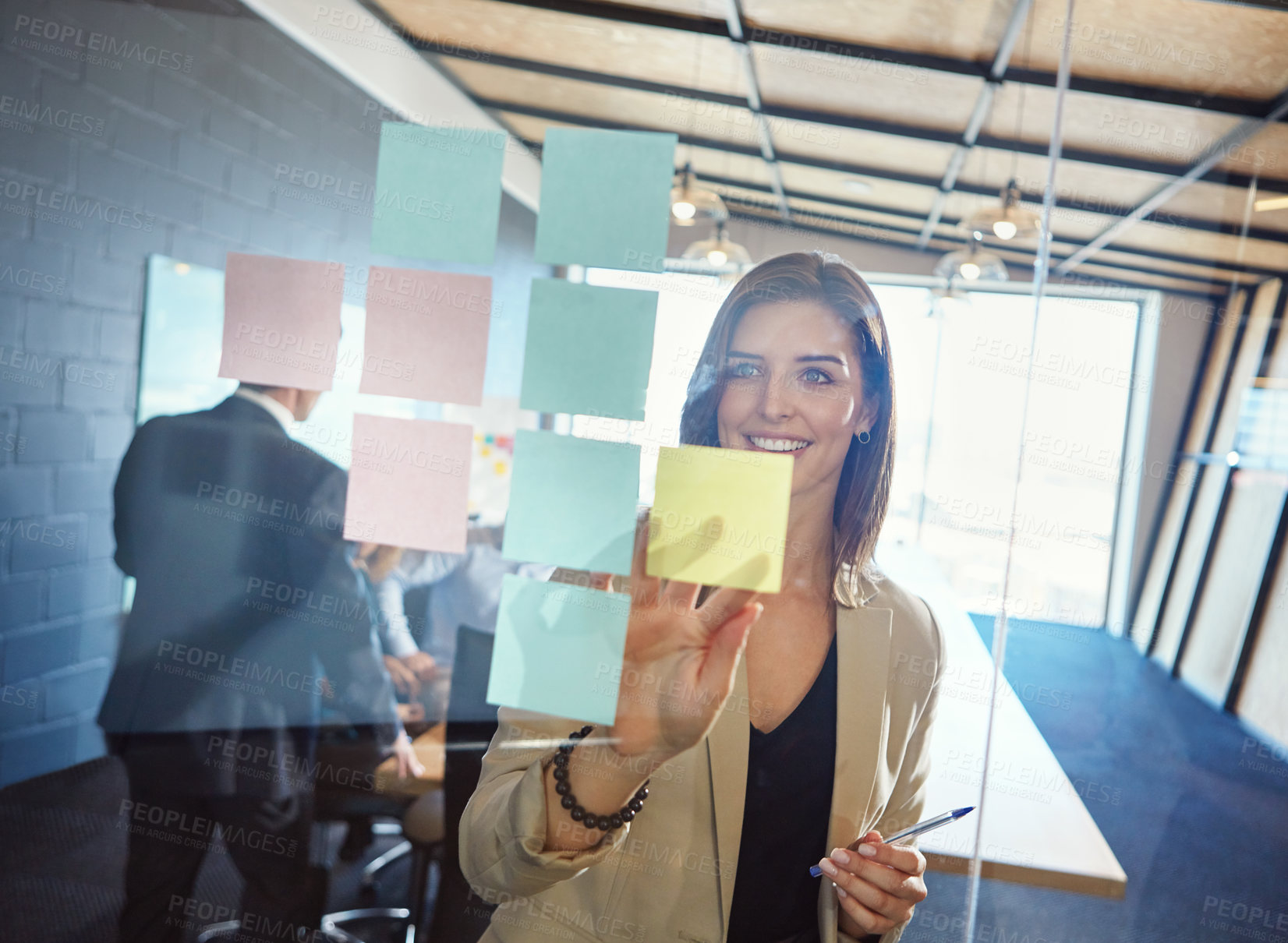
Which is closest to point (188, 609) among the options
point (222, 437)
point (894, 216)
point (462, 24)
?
point (222, 437)

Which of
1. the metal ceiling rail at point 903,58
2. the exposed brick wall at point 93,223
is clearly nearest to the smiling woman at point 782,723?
the metal ceiling rail at point 903,58

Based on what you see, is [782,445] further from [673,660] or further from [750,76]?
[750,76]

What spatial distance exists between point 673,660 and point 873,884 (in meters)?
0.42

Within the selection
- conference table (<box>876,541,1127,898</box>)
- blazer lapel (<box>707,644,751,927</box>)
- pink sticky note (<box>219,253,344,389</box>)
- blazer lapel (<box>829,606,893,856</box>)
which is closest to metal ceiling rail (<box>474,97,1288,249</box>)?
pink sticky note (<box>219,253,344,389</box>)

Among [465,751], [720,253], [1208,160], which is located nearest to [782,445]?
[720,253]

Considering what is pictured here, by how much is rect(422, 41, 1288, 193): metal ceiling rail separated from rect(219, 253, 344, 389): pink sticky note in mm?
503

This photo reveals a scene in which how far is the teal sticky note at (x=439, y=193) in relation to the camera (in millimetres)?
1222

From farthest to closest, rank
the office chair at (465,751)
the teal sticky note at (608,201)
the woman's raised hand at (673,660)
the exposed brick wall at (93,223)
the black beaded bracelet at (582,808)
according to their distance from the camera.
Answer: the exposed brick wall at (93,223), the office chair at (465,751), the teal sticky note at (608,201), the woman's raised hand at (673,660), the black beaded bracelet at (582,808)

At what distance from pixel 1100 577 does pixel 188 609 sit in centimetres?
165

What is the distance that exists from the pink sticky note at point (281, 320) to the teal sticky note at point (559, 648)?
539mm

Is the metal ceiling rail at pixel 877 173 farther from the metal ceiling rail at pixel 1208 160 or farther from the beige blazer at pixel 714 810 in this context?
the beige blazer at pixel 714 810

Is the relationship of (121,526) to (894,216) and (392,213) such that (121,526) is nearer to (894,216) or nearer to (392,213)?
(392,213)

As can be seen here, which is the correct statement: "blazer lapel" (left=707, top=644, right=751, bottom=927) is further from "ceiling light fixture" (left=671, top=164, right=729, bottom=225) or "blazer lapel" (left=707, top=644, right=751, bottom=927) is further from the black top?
"ceiling light fixture" (left=671, top=164, right=729, bottom=225)

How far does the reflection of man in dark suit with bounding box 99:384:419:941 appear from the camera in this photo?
137cm
